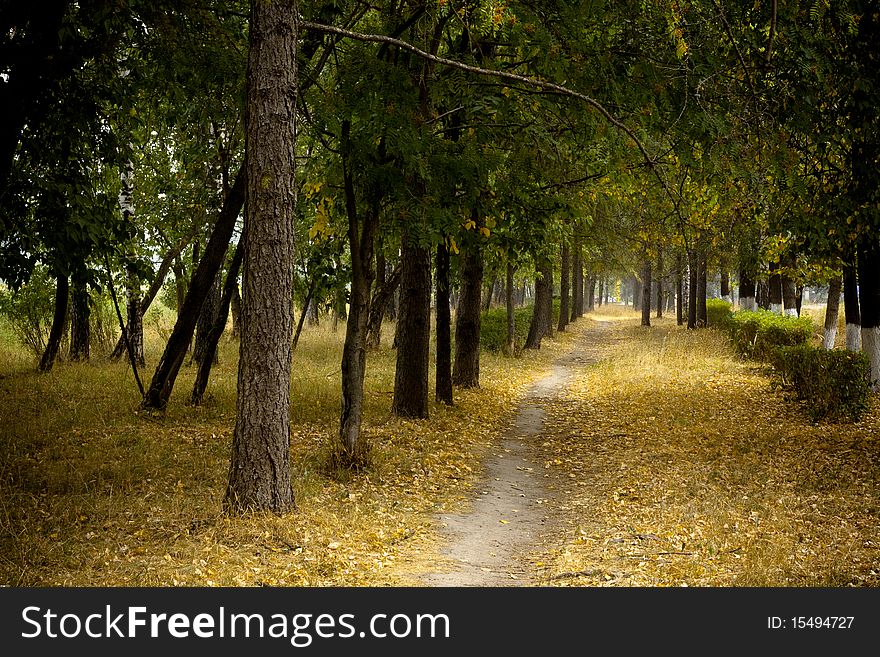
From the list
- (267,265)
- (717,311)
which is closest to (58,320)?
(267,265)

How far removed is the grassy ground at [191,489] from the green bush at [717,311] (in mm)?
22082

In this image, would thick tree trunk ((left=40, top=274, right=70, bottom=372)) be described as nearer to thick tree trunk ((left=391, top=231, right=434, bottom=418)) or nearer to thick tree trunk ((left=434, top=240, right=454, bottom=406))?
thick tree trunk ((left=391, top=231, right=434, bottom=418))

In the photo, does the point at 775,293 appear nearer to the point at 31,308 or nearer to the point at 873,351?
the point at 873,351

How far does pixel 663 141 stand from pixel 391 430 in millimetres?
5636

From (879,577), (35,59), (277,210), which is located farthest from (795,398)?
(35,59)

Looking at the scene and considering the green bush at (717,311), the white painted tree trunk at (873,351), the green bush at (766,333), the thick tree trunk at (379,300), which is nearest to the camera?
the white painted tree trunk at (873,351)

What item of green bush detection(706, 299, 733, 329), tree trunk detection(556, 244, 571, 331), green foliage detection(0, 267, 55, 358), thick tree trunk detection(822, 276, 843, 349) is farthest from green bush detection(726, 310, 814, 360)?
green foliage detection(0, 267, 55, 358)

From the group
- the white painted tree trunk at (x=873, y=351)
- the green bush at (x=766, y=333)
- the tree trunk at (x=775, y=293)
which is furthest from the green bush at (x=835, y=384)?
the tree trunk at (x=775, y=293)

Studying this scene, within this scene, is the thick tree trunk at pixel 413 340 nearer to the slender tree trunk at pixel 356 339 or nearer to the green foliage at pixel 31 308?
the slender tree trunk at pixel 356 339

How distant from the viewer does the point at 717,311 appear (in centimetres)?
3491

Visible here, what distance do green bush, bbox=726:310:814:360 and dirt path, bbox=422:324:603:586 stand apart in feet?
31.3

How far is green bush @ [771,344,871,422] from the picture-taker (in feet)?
40.1

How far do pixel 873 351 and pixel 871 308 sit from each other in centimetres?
82

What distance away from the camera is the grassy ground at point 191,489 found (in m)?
6.01
